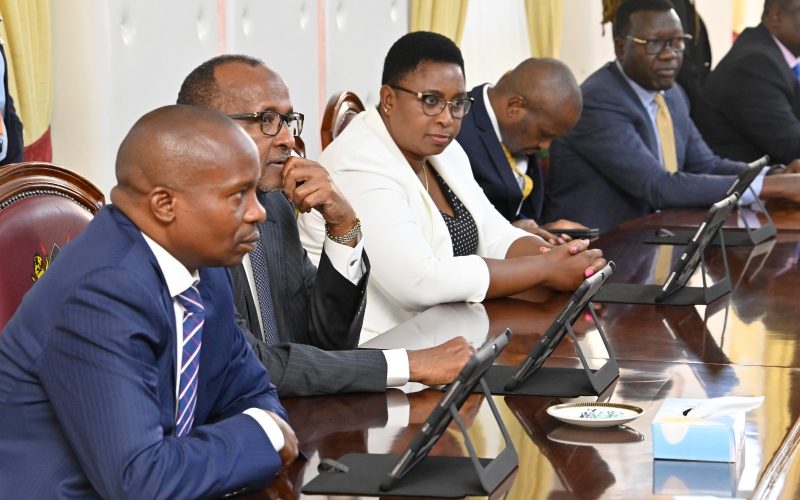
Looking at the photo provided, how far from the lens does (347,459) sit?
1.59 m

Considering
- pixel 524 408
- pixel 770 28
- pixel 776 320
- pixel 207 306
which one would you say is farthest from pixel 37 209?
pixel 770 28

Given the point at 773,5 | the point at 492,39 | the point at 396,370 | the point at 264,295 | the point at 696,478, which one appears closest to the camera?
the point at 696,478

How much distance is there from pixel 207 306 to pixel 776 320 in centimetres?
144

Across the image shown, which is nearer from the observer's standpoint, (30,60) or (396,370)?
(396,370)

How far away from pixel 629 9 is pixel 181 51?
6.90ft

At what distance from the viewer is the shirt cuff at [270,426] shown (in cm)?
152

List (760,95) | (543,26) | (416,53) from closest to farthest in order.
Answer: (416,53)
(760,95)
(543,26)

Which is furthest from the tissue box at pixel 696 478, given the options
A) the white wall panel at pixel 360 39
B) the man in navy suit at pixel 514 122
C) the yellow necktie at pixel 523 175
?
the white wall panel at pixel 360 39

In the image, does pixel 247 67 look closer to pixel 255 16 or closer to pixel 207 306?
pixel 207 306

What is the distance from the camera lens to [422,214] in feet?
9.99

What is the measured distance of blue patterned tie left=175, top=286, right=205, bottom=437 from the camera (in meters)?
1.53

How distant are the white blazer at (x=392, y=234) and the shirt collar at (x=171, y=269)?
1.30 m

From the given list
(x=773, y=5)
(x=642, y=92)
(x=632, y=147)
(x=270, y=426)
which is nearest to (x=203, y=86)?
(x=270, y=426)

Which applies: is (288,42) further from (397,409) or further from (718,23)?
(718,23)
